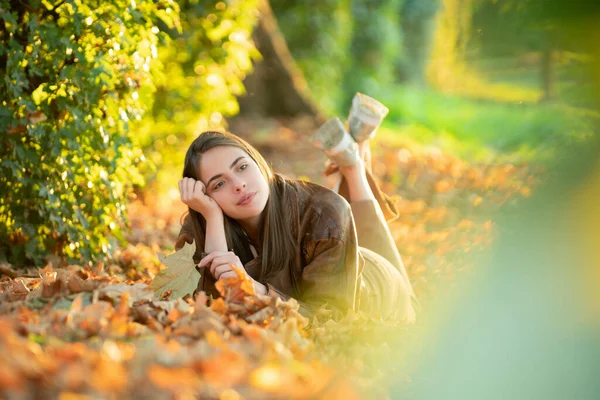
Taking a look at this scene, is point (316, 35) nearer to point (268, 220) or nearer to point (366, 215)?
point (366, 215)

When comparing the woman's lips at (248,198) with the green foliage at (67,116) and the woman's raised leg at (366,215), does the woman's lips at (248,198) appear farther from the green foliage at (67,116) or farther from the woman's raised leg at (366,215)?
the green foliage at (67,116)

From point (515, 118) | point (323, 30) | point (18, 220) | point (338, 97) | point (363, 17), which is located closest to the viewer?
point (18, 220)

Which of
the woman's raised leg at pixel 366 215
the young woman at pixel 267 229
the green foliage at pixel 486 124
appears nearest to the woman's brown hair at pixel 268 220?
the young woman at pixel 267 229

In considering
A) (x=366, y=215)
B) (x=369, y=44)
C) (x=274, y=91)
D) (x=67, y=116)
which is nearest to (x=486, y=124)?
(x=369, y=44)

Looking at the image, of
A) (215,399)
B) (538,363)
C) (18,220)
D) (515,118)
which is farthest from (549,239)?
(515,118)

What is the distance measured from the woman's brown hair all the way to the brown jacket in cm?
3

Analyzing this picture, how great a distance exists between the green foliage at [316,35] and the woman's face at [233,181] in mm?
12172

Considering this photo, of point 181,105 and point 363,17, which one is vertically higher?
point 363,17

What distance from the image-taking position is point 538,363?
2803 mm

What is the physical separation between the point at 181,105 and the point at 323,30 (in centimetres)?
918

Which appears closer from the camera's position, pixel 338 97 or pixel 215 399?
pixel 215 399

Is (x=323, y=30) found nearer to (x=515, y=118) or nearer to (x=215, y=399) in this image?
(x=515, y=118)

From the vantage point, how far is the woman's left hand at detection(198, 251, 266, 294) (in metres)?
2.86

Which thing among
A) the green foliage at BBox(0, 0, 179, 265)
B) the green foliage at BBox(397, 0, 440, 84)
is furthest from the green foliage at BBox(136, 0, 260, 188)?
the green foliage at BBox(397, 0, 440, 84)
